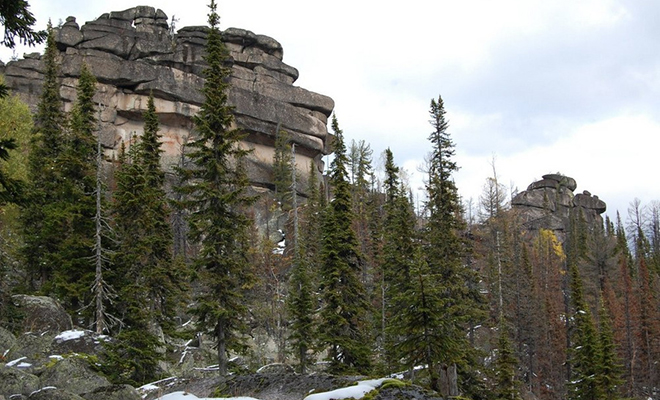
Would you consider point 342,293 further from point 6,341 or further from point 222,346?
point 6,341

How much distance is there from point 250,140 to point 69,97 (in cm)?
2198

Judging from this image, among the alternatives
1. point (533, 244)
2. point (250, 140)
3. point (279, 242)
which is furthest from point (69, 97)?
point (533, 244)

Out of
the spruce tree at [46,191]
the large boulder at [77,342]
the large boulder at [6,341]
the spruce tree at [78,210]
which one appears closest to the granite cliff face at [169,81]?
the spruce tree at [46,191]

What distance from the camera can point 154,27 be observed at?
2776 inches

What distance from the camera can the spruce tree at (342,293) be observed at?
24734 mm

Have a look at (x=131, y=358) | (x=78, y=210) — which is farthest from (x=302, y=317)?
(x=78, y=210)

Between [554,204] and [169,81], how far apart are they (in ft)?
229

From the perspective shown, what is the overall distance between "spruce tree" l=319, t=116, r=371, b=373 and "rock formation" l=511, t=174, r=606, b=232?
7174 centimetres

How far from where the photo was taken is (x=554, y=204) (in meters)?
97.9

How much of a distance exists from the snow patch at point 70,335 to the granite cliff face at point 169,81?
Result: 44.6 metres

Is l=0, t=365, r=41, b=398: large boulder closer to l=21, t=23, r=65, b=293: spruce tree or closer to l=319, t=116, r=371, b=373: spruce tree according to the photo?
l=21, t=23, r=65, b=293: spruce tree

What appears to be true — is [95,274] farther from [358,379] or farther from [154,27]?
[154,27]

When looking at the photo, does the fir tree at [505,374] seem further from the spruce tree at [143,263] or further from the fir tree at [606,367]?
the spruce tree at [143,263]

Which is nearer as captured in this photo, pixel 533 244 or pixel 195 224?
pixel 195 224
